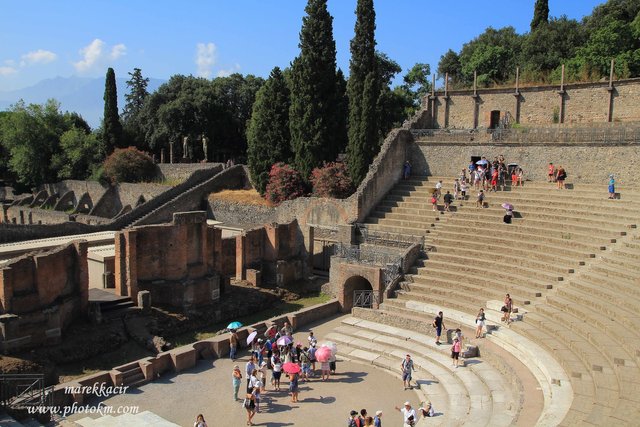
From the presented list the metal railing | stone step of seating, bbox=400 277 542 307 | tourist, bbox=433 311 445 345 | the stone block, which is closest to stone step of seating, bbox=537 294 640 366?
stone step of seating, bbox=400 277 542 307

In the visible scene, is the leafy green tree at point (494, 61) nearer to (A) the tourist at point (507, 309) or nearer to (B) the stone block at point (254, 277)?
(B) the stone block at point (254, 277)

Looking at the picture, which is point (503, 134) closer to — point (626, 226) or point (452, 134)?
point (452, 134)

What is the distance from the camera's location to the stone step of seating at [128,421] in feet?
43.9

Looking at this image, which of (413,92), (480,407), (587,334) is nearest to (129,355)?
(480,407)

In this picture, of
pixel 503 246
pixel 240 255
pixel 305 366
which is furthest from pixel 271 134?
pixel 305 366

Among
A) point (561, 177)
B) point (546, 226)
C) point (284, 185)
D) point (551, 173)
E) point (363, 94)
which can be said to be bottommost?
point (546, 226)

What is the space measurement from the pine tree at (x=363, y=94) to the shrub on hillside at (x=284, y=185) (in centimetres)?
357

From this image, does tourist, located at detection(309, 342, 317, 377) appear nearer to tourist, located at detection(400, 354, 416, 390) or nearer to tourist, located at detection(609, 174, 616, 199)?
tourist, located at detection(400, 354, 416, 390)

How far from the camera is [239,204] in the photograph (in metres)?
35.6

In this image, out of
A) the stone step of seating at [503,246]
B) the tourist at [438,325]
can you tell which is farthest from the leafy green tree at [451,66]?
the tourist at [438,325]

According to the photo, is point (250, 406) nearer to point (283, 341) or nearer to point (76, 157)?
point (283, 341)

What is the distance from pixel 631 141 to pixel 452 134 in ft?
29.1

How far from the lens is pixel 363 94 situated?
102 ft

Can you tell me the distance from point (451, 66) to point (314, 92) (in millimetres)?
26370
